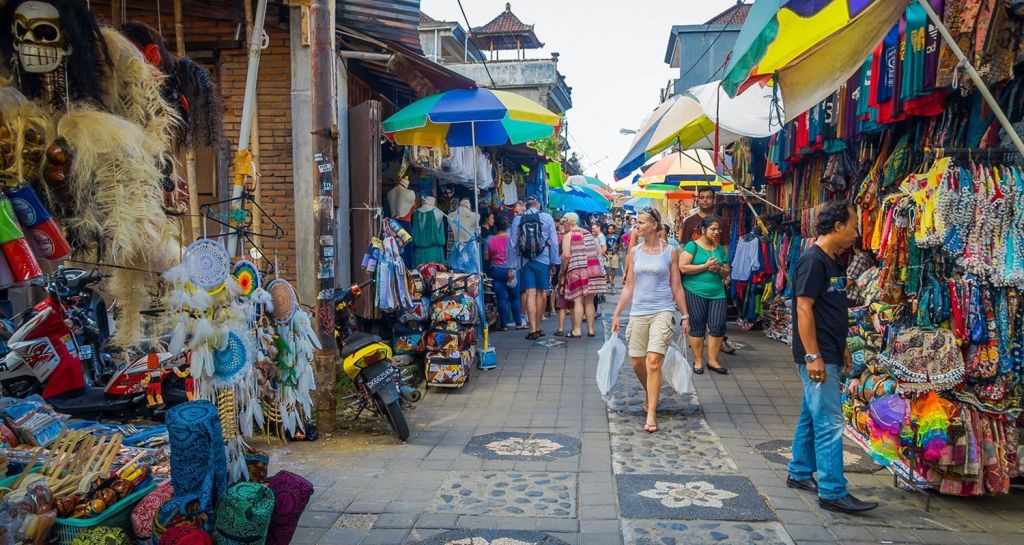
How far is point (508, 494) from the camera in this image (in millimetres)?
5055

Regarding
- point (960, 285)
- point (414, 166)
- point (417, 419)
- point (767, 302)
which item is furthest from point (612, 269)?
point (960, 285)

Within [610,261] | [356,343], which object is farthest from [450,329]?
[610,261]

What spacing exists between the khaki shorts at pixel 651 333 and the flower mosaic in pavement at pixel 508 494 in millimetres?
1761

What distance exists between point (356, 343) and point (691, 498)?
3.09 metres

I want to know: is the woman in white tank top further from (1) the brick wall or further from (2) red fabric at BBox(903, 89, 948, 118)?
(1) the brick wall

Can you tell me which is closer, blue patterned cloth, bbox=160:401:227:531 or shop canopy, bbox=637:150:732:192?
blue patterned cloth, bbox=160:401:227:531

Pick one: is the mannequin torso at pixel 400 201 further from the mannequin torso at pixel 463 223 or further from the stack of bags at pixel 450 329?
the stack of bags at pixel 450 329

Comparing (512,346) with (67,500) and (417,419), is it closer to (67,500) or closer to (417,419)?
(417,419)

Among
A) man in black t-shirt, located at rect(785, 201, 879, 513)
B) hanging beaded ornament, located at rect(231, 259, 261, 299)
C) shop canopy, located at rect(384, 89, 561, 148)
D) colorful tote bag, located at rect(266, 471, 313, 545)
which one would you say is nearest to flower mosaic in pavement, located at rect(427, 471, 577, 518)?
colorful tote bag, located at rect(266, 471, 313, 545)

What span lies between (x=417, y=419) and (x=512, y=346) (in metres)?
3.92

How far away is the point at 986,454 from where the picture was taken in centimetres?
464

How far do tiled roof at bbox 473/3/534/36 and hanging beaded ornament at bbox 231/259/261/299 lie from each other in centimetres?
2843

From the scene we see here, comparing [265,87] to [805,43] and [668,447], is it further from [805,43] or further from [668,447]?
[805,43]

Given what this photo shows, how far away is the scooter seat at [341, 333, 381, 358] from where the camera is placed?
6.55m
